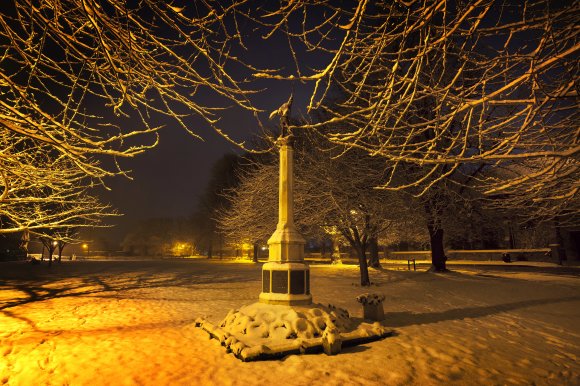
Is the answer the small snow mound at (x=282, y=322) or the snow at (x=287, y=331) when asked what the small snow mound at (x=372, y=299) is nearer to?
the snow at (x=287, y=331)

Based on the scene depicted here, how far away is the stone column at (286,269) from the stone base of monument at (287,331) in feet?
0.79

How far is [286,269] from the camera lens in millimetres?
6992

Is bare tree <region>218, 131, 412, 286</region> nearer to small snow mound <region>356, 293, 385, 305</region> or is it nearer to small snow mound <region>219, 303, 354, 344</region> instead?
A: small snow mound <region>356, 293, 385, 305</region>

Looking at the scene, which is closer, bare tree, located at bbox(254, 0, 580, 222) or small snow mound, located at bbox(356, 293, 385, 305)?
bare tree, located at bbox(254, 0, 580, 222)

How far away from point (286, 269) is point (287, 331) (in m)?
1.42

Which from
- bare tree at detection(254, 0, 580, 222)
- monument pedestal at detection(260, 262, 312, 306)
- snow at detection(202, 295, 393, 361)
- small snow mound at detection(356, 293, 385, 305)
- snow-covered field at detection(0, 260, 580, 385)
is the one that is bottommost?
snow-covered field at detection(0, 260, 580, 385)

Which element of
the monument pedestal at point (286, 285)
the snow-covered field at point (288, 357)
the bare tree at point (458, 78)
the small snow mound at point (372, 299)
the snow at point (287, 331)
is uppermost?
the bare tree at point (458, 78)

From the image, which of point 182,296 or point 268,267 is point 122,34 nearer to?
point 268,267

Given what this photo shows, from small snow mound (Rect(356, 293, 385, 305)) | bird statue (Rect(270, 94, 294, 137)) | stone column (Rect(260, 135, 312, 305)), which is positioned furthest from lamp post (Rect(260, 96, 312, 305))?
small snow mound (Rect(356, 293, 385, 305))

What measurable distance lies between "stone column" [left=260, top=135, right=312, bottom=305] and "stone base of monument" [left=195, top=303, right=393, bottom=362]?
0.79 ft

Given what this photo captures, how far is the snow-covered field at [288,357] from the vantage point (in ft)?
14.6

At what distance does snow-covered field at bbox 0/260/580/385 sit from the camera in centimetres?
444

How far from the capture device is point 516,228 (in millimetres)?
→ 31016

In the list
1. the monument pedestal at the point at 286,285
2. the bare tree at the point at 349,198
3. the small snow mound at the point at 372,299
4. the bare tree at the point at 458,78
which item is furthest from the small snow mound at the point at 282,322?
the bare tree at the point at 349,198
